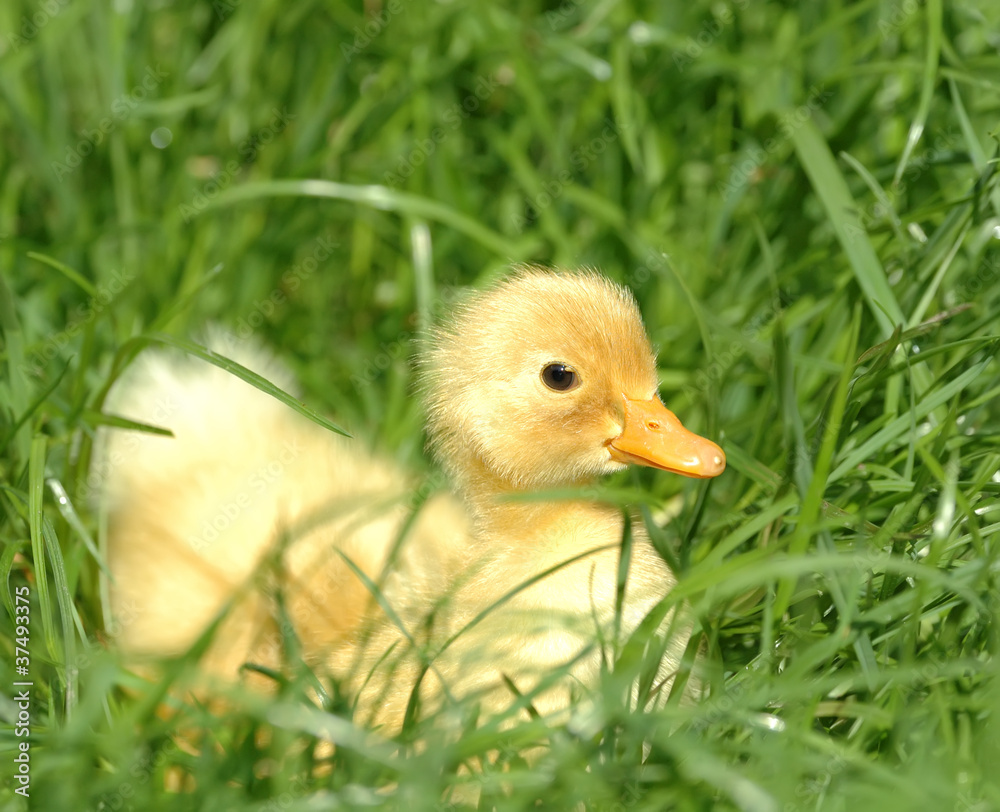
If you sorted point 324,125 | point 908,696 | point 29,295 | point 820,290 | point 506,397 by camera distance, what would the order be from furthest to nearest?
1. point 324,125
2. point 29,295
3. point 820,290
4. point 506,397
5. point 908,696

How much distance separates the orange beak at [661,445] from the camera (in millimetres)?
1861

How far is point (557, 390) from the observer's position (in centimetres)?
200

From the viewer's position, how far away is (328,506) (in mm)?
2186

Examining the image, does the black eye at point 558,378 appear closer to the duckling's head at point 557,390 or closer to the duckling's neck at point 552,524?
the duckling's head at point 557,390

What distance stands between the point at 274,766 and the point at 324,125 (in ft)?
6.79

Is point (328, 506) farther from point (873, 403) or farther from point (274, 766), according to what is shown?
point (873, 403)

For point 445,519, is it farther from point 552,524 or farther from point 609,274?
point 609,274

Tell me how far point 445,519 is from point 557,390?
0.65m

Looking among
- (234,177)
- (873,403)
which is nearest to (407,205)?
(234,177)

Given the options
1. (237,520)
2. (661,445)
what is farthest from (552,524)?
(237,520)

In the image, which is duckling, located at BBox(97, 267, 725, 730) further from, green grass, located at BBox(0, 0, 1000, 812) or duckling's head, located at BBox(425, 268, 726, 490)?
green grass, located at BBox(0, 0, 1000, 812)

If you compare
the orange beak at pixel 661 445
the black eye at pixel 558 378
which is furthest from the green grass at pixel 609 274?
the black eye at pixel 558 378

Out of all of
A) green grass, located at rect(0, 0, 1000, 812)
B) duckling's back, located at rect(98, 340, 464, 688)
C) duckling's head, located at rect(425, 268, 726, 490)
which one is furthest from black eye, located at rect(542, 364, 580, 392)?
duckling's back, located at rect(98, 340, 464, 688)

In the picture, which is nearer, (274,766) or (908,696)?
(274,766)
